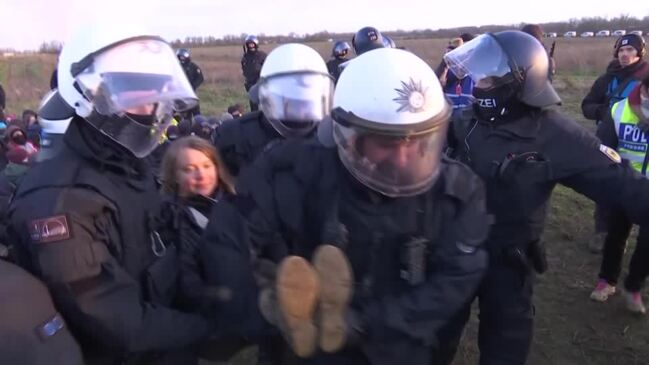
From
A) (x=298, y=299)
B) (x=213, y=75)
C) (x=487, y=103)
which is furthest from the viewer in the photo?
(x=213, y=75)

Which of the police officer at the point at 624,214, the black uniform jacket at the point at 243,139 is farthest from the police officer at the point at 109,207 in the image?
the police officer at the point at 624,214

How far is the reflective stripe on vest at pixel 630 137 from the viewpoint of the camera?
12.5 feet

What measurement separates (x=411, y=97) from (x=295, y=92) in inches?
63.1

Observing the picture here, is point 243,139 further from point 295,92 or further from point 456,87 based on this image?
point 456,87

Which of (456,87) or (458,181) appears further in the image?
(456,87)

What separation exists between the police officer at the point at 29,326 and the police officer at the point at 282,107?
172 cm

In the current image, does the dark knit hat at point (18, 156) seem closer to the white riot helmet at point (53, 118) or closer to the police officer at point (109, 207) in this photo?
the white riot helmet at point (53, 118)

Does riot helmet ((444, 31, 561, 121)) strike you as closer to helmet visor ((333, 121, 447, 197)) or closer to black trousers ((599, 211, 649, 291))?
helmet visor ((333, 121, 447, 197))

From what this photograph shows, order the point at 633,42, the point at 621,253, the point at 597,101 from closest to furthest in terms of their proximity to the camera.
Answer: the point at 621,253 → the point at 633,42 → the point at 597,101

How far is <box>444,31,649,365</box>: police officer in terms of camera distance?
2.54 metres

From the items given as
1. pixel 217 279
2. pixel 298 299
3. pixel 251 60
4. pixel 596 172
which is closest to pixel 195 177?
pixel 217 279

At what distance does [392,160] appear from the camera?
1.81 meters

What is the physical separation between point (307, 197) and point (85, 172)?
2.30 feet

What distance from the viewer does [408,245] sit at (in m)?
1.83
